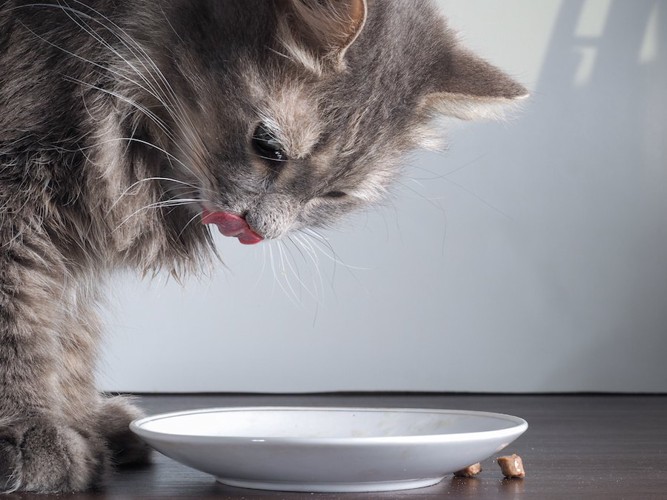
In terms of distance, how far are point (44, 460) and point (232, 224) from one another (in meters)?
0.44

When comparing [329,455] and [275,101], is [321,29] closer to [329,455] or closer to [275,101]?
[275,101]

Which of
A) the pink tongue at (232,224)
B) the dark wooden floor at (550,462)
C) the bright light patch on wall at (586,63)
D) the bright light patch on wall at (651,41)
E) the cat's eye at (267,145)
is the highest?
the bright light patch on wall at (651,41)

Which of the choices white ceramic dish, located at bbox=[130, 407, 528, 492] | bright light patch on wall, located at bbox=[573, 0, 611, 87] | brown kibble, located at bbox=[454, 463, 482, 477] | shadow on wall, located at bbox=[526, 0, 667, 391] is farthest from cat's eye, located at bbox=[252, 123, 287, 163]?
bright light patch on wall, located at bbox=[573, 0, 611, 87]

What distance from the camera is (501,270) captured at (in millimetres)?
3201

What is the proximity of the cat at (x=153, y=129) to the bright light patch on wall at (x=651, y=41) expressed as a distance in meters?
1.87

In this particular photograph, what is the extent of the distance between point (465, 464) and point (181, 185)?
64 centimetres

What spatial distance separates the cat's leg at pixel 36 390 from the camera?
4.16 ft

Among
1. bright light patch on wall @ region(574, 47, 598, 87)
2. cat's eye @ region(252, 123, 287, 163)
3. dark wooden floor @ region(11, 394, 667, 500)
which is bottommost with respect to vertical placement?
dark wooden floor @ region(11, 394, 667, 500)

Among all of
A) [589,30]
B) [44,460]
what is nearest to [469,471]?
[44,460]

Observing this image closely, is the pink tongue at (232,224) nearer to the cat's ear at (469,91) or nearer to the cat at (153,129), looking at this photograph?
the cat at (153,129)

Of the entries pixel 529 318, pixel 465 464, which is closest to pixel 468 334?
pixel 529 318

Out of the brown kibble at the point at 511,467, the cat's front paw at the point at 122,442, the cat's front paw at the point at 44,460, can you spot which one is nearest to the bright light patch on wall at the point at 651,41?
the brown kibble at the point at 511,467

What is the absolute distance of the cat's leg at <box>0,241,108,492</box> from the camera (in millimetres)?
1267

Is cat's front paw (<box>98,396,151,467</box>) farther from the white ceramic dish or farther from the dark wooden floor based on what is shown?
the white ceramic dish
